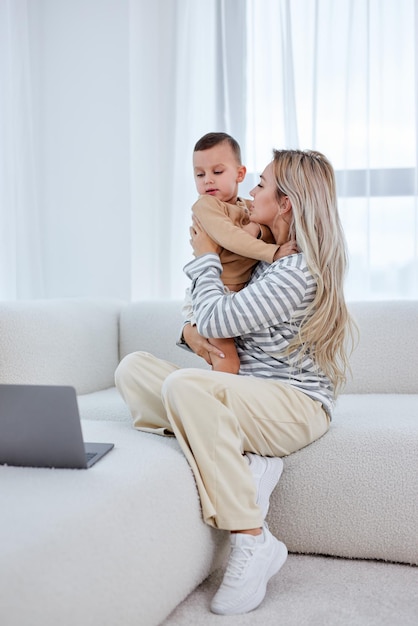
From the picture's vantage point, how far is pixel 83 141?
311cm

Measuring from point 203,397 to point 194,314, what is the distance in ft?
1.10

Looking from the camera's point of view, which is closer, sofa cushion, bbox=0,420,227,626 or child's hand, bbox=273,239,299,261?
sofa cushion, bbox=0,420,227,626

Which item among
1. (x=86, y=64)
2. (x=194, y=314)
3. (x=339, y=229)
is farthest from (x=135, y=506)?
(x=86, y=64)

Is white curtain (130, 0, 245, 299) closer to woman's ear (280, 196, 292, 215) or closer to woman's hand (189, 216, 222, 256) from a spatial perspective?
woman's hand (189, 216, 222, 256)

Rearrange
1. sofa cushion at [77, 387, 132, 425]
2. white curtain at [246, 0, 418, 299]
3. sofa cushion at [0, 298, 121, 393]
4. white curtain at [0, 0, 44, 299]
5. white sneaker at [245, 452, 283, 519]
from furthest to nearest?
white curtain at [0, 0, 44, 299], white curtain at [246, 0, 418, 299], sofa cushion at [0, 298, 121, 393], sofa cushion at [77, 387, 132, 425], white sneaker at [245, 452, 283, 519]

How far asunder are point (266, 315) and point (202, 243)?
309mm

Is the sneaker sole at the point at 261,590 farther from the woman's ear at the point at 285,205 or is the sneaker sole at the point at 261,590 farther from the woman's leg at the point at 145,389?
the woman's ear at the point at 285,205

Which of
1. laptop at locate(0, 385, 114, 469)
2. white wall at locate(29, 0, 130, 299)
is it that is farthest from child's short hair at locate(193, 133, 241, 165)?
white wall at locate(29, 0, 130, 299)

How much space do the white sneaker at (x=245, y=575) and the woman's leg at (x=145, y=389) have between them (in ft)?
1.01

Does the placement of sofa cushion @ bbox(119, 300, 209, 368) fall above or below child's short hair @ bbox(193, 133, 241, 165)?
below

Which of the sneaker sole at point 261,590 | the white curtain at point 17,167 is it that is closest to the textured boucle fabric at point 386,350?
the sneaker sole at point 261,590

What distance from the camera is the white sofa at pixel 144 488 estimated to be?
1055 millimetres

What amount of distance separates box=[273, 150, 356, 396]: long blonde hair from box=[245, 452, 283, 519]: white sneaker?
9.5 inches

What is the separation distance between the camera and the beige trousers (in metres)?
1.42
